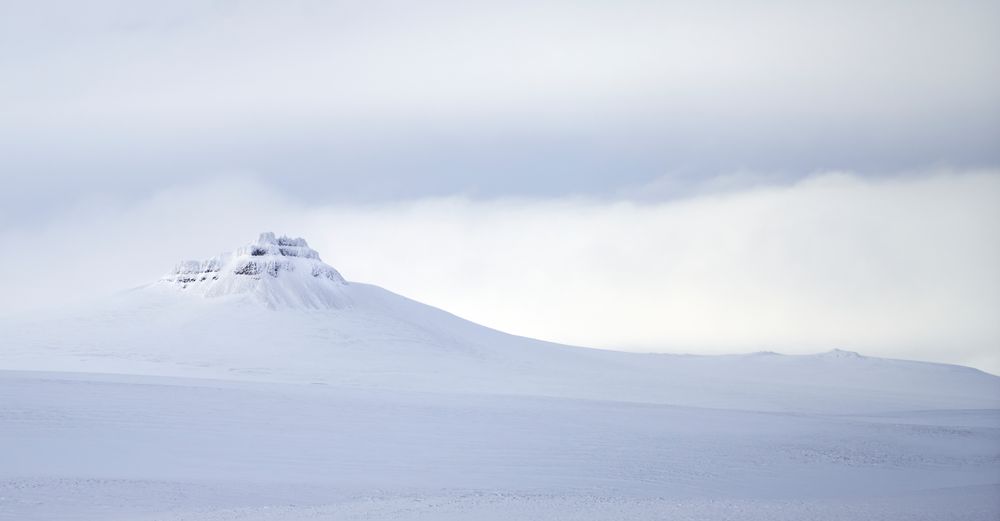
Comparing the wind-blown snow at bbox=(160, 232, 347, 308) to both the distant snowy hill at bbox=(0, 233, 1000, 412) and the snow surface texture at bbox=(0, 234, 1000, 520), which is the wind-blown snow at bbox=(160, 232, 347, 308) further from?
the snow surface texture at bbox=(0, 234, 1000, 520)

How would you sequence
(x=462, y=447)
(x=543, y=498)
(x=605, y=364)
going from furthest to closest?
1. (x=605, y=364)
2. (x=462, y=447)
3. (x=543, y=498)

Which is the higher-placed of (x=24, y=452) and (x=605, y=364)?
(x=605, y=364)

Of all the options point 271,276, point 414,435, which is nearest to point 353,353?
point 271,276

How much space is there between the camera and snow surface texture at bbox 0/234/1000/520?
73.8ft

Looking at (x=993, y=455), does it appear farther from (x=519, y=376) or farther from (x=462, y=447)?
(x=519, y=376)

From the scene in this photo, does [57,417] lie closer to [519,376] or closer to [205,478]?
[205,478]

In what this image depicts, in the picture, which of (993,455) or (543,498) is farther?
(993,455)

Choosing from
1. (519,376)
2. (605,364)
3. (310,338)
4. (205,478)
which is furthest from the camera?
(605,364)

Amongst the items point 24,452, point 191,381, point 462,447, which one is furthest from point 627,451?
point 191,381

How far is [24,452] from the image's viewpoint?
2658 centimetres

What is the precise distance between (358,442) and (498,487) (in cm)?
686

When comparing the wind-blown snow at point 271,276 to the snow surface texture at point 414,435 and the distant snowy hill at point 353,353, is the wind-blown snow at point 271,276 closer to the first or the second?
the distant snowy hill at point 353,353

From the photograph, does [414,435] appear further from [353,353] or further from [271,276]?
[271,276]

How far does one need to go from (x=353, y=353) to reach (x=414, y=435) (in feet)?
106
